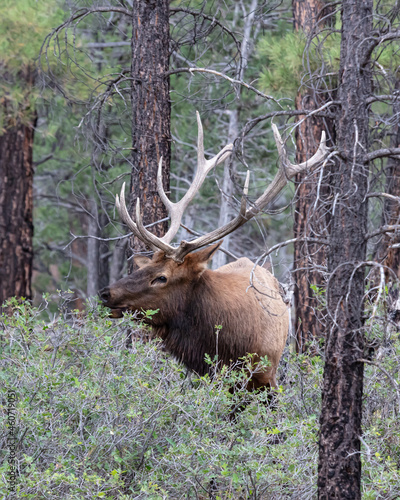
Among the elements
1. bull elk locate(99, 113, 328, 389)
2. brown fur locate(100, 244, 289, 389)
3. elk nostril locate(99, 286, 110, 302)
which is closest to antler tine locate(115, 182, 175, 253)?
bull elk locate(99, 113, 328, 389)

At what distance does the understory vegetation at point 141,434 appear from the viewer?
3514mm

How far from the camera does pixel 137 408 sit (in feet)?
13.4

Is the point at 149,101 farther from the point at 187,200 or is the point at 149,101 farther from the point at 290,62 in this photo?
the point at 290,62

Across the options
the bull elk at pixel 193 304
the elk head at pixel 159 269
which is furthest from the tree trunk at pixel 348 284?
the bull elk at pixel 193 304

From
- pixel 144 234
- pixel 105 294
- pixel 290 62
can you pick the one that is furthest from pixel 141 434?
pixel 290 62

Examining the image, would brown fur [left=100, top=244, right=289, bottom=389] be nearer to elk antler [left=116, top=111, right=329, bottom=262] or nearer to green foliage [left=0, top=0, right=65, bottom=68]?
elk antler [left=116, top=111, right=329, bottom=262]

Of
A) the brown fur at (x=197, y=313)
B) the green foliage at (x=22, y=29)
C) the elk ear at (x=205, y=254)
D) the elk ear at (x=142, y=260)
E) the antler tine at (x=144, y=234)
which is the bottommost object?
the brown fur at (x=197, y=313)

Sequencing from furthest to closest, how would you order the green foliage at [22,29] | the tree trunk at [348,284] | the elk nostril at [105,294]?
the green foliage at [22,29]
the elk nostril at [105,294]
the tree trunk at [348,284]

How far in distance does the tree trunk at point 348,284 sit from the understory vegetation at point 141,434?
0.57 feet

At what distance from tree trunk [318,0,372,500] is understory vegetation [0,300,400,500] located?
174mm

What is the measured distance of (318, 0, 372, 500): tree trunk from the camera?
3.17 metres

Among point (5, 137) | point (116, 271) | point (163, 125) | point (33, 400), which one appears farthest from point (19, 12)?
point (33, 400)

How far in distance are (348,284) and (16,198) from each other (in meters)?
7.81

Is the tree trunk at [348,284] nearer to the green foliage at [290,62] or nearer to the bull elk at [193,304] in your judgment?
the bull elk at [193,304]
